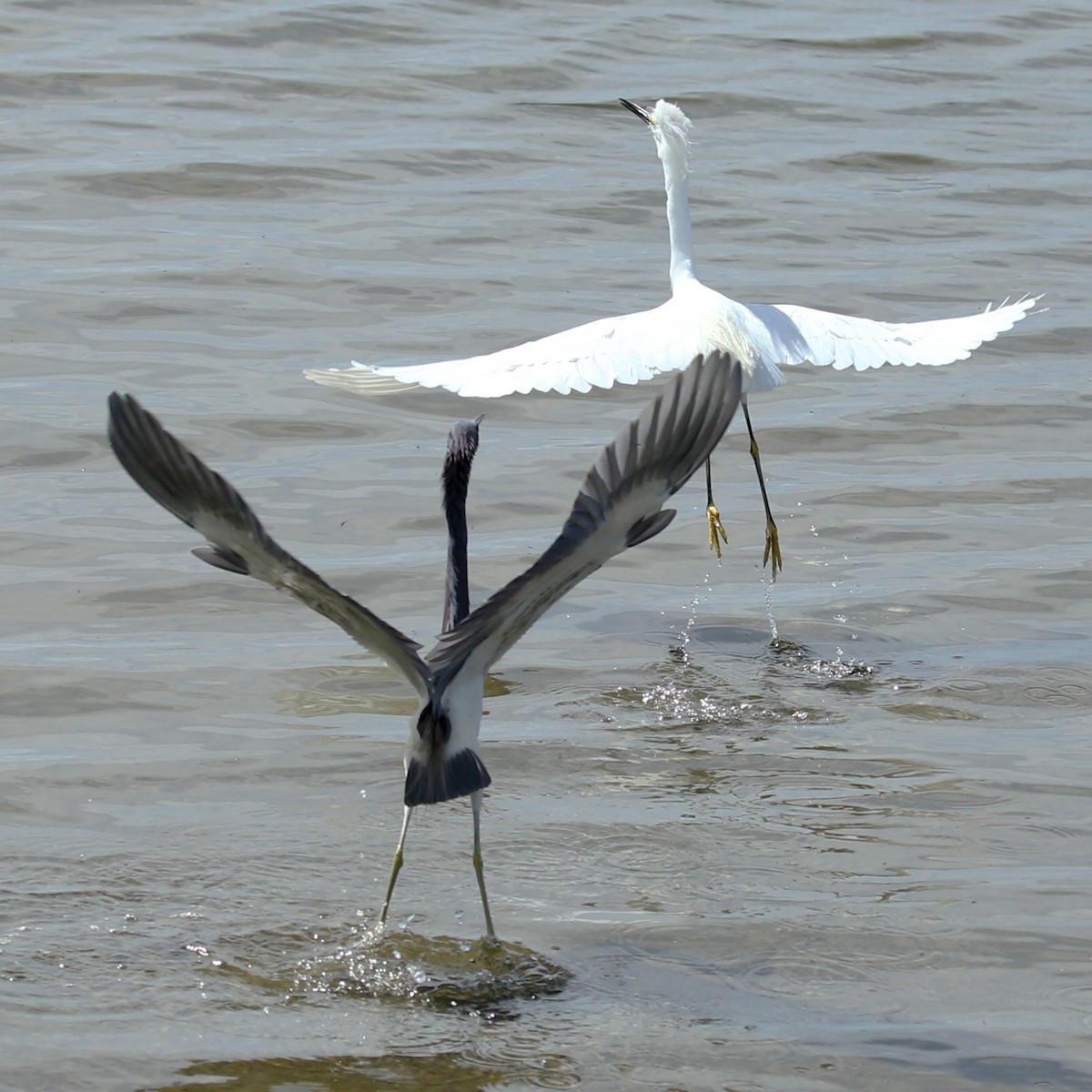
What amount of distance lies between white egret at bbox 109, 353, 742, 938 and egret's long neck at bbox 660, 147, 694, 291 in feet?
15.5

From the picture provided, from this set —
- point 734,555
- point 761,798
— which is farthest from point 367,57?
point 761,798

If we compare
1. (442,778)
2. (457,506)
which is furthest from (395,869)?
(457,506)

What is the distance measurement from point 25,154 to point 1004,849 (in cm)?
1095

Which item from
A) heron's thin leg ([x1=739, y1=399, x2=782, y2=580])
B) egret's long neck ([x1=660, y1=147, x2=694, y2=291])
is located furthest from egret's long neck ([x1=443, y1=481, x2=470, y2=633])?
egret's long neck ([x1=660, y1=147, x2=694, y2=291])

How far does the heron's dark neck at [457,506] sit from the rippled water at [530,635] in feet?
2.47

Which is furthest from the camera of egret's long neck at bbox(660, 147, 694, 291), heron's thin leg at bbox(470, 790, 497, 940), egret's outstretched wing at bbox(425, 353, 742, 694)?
egret's long neck at bbox(660, 147, 694, 291)

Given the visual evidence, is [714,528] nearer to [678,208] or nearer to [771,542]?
[771,542]

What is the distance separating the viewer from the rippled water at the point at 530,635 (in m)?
4.88

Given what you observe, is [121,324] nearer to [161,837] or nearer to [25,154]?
[25,154]

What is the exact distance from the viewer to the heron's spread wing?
7.87 meters

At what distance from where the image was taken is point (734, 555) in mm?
9047

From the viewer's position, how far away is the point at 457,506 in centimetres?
567

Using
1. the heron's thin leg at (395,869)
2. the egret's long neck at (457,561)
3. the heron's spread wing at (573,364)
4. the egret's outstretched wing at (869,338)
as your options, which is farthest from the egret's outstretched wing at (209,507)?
the egret's outstretched wing at (869,338)

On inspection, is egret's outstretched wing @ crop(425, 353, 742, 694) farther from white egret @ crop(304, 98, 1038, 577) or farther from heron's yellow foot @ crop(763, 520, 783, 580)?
heron's yellow foot @ crop(763, 520, 783, 580)
